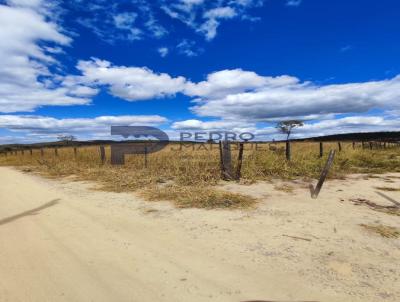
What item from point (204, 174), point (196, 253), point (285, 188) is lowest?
point (196, 253)

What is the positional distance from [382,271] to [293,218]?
2.13 m

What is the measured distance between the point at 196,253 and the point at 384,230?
9.84 ft

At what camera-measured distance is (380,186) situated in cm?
852

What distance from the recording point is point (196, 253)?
387 cm

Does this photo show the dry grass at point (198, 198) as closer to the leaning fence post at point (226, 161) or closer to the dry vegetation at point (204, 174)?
the dry vegetation at point (204, 174)

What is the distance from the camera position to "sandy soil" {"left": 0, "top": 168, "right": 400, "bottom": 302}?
2926 mm

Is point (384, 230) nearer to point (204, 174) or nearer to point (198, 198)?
point (198, 198)

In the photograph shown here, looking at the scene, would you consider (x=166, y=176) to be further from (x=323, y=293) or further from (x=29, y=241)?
(x=323, y=293)

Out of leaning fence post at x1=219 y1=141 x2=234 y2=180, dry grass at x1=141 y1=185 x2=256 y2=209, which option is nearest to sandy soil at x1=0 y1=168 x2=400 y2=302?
dry grass at x1=141 y1=185 x2=256 y2=209

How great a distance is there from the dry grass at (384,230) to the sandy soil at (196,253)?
0.17m

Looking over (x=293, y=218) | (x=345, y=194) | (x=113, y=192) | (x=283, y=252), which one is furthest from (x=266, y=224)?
(x=113, y=192)

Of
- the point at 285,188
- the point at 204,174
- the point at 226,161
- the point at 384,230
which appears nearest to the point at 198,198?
the point at 285,188

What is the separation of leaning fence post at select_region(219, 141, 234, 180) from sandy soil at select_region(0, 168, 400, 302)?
10.3 feet

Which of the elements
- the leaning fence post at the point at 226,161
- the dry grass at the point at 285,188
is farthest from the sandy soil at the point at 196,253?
the leaning fence post at the point at 226,161
